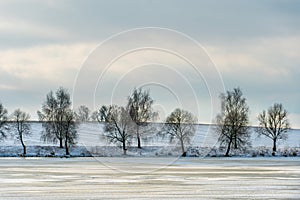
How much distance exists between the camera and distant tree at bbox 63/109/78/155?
248 feet

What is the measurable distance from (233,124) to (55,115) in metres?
25.3

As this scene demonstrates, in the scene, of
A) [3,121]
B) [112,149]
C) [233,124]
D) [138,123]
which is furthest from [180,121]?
[3,121]

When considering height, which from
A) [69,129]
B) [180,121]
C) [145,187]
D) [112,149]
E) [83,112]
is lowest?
[145,187]

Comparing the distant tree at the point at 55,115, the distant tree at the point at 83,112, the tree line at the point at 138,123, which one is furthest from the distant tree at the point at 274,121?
the distant tree at the point at 83,112

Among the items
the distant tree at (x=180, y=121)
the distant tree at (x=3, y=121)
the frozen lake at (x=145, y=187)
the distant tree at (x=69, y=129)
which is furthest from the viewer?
the distant tree at (x=3, y=121)

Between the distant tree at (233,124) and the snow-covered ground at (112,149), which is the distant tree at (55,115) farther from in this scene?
the distant tree at (233,124)

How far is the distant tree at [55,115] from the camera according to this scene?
80.9 m

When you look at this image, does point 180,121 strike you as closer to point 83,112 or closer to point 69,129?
point 83,112

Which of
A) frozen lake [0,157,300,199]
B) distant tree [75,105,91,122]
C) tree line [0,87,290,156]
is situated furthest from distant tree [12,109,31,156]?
frozen lake [0,157,300,199]

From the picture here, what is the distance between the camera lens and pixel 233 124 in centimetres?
7894

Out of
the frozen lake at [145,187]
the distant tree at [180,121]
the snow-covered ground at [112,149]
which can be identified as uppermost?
the distant tree at [180,121]

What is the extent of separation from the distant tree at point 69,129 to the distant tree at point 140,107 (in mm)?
30698

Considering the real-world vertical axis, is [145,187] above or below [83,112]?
below

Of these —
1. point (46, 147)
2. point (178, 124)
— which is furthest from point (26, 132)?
point (178, 124)
